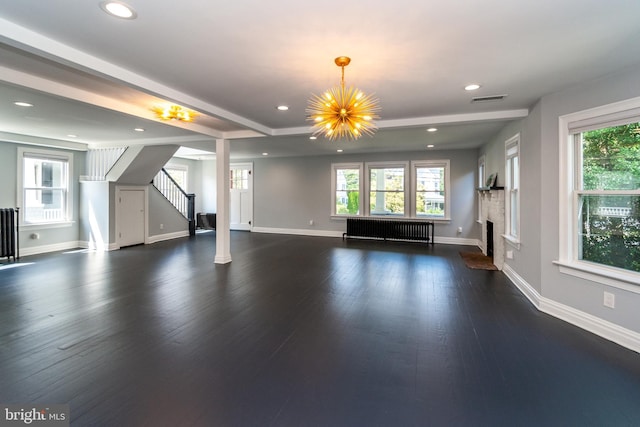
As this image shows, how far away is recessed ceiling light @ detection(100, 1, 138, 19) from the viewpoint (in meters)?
1.95

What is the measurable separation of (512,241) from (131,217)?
8256mm

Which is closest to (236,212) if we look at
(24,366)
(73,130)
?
(73,130)

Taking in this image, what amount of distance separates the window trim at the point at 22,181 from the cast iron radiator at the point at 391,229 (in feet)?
23.1

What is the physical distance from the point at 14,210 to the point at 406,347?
769 centimetres

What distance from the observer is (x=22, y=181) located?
6.58 m

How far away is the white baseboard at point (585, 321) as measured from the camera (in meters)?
2.82

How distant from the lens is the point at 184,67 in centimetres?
293

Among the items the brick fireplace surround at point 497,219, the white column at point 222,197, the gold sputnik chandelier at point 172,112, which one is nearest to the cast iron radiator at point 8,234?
the white column at point 222,197

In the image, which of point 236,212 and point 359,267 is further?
point 236,212

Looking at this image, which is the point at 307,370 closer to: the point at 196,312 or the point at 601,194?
the point at 196,312

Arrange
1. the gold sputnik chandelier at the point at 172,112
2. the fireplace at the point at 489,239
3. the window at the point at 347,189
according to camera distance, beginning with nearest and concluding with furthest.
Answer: the gold sputnik chandelier at the point at 172,112 < the fireplace at the point at 489,239 < the window at the point at 347,189

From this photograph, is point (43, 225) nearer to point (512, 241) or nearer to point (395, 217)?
point (395, 217)

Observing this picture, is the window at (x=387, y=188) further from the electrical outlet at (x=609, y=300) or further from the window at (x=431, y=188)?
the electrical outlet at (x=609, y=300)

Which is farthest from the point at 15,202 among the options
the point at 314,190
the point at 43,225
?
the point at 314,190
